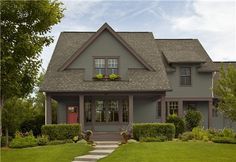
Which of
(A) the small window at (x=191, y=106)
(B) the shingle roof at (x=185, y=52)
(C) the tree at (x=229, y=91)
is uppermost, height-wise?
(B) the shingle roof at (x=185, y=52)

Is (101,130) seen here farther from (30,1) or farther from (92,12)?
(30,1)

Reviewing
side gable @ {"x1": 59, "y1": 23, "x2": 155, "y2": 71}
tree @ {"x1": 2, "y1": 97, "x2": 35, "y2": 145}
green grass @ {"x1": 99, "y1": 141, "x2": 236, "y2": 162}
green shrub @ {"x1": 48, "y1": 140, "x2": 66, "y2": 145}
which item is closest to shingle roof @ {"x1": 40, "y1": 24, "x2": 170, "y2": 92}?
side gable @ {"x1": 59, "y1": 23, "x2": 155, "y2": 71}

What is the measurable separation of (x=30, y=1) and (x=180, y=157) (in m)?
9.31

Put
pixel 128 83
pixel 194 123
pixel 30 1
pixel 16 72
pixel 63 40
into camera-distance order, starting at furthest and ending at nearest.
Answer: pixel 63 40, pixel 194 123, pixel 128 83, pixel 16 72, pixel 30 1

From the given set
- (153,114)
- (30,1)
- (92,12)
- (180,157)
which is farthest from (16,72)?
(153,114)

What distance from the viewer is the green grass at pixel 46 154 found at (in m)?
20.0

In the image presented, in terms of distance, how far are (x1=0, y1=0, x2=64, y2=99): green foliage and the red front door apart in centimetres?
1456

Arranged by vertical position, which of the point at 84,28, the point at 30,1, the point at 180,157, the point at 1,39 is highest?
the point at 84,28

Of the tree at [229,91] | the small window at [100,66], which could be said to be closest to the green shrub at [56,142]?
the small window at [100,66]

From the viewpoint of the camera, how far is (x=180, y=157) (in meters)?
19.8

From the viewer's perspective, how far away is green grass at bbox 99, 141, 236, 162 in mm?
19330

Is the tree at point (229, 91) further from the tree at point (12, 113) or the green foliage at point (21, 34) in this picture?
the tree at point (12, 113)

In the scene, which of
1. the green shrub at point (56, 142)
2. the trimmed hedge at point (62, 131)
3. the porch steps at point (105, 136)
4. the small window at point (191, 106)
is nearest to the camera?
the green shrub at point (56, 142)

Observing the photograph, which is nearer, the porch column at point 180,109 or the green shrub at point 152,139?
the green shrub at point 152,139
